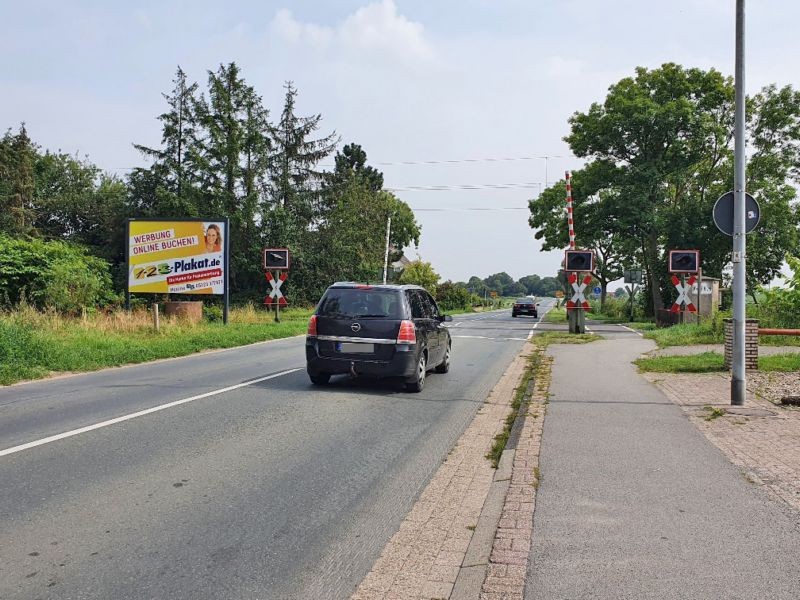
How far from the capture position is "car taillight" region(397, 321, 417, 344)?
10428mm

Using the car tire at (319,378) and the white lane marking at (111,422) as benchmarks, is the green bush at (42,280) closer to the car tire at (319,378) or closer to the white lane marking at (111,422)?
the white lane marking at (111,422)

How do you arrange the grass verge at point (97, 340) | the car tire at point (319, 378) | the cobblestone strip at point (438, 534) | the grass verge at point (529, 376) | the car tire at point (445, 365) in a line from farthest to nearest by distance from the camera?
the car tire at point (445, 365)
the grass verge at point (97, 340)
the car tire at point (319, 378)
the grass verge at point (529, 376)
the cobblestone strip at point (438, 534)

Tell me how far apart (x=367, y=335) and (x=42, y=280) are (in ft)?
58.3

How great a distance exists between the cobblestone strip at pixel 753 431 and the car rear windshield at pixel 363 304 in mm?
4197

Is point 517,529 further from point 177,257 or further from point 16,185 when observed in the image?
point 16,185

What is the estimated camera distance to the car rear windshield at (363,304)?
10.6m

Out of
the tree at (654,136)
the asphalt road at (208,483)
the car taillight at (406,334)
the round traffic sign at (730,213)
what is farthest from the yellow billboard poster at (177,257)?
the tree at (654,136)

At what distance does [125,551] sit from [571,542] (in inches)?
103

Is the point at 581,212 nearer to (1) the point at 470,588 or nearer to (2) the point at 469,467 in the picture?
(2) the point at 469,467

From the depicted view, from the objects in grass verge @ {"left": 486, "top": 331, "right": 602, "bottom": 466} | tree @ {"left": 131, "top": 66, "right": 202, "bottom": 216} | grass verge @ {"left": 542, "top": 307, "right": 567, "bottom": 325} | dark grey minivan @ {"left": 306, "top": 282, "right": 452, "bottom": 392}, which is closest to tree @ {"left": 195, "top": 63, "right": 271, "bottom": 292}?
tree @ {"left": 131, "top": 66, "right": 202, "bottom": 216}

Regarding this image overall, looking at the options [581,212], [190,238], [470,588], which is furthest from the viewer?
[581,212]

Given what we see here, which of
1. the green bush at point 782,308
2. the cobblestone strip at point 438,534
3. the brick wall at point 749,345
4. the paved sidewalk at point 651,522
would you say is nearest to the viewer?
the paved sidewalk at point 651,522

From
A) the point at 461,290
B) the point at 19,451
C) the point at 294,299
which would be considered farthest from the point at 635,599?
the point at 461,290

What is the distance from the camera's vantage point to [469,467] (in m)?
6.30
